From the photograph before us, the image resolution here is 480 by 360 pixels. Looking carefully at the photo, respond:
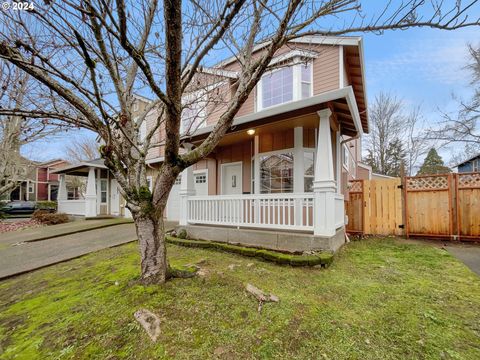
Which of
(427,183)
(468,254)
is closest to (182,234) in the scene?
(468,254)

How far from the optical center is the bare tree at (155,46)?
2346 millimetres

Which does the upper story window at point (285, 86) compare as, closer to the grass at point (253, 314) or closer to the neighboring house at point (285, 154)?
the neighboring house at point (285, 154)

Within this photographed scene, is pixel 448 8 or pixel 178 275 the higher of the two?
pixel 448 8

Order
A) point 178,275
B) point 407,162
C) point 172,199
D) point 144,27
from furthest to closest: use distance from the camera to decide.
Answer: point 407,162 → point 172,199 → point 144,27 → point 178,275

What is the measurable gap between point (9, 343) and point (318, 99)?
576 centimetres

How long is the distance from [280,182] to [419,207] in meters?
4.19

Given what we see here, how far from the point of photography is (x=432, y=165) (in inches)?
852

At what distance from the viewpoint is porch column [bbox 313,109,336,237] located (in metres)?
4.58

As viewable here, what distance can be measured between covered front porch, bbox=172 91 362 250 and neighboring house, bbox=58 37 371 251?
0.07ft

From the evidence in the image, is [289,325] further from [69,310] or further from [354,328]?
[69,310]

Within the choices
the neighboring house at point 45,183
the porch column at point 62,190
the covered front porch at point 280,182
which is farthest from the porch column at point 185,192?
the neighboring house at point 45,183

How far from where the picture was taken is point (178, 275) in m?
3.58

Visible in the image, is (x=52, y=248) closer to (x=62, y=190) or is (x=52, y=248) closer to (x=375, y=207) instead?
(x=375, y=207)

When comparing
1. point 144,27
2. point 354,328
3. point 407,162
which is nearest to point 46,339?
point 354,328
